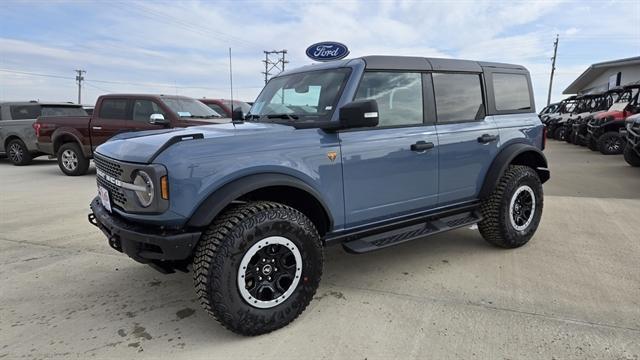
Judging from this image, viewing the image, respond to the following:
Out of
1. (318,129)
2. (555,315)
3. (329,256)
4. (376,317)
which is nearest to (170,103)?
(329,256)

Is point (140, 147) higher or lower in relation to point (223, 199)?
higher

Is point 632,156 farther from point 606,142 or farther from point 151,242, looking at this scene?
point 151,242

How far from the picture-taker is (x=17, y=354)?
264 centimetres

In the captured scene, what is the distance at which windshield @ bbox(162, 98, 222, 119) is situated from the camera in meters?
8.93

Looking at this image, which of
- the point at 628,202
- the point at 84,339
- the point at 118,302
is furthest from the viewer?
the point at 628,202

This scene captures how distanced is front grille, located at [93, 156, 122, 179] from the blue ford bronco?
14mm

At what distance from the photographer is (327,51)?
830 cm

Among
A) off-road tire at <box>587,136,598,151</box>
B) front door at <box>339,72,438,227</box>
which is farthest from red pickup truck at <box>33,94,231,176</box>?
off-road tire at <box>587,136,598,151</box>

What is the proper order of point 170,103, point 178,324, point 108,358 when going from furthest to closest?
point 170,103 < point 178,324 < point 108,358

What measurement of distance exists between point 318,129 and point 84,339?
2058mm

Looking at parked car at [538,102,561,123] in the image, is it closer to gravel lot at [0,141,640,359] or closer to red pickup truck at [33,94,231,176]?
red pickup truck at [33,94,231,176]

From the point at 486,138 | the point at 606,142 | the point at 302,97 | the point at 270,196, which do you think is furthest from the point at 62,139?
the point at 606,142

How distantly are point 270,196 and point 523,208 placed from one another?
2.80 m

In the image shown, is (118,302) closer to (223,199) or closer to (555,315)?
(223,199)
